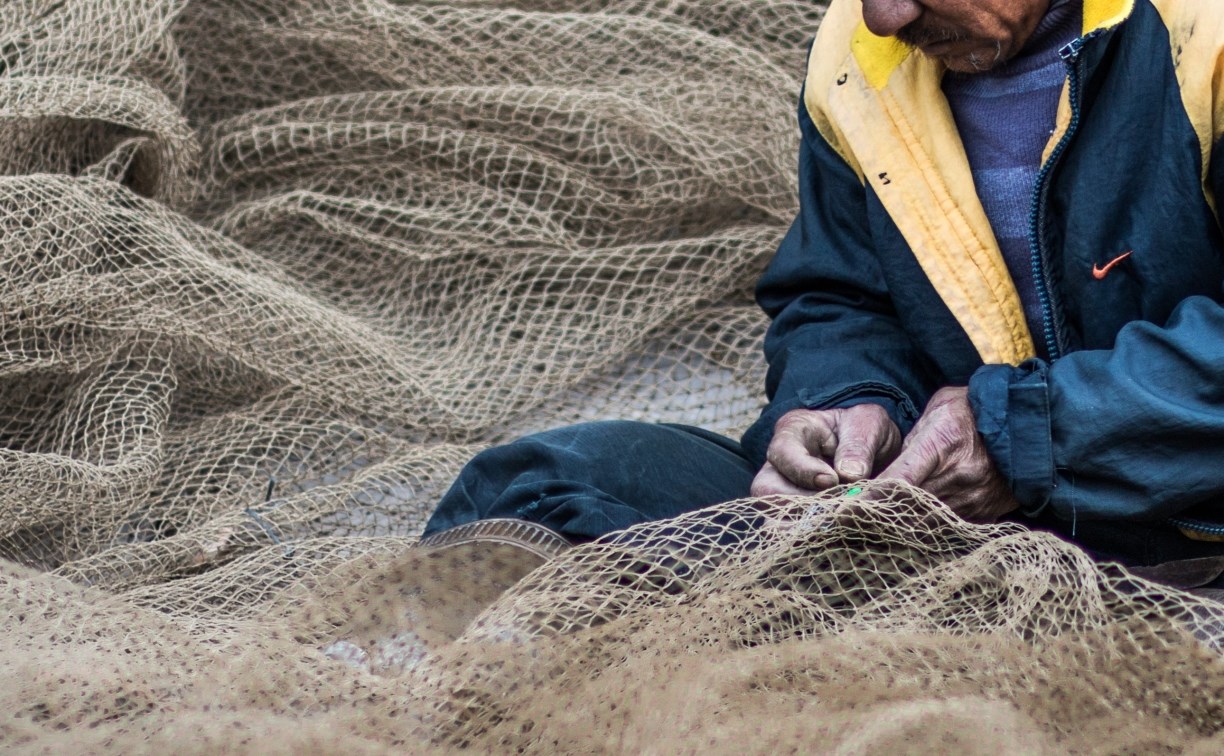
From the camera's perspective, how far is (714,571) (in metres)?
1.26

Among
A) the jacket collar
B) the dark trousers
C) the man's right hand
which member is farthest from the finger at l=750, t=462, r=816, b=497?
the jacket collar

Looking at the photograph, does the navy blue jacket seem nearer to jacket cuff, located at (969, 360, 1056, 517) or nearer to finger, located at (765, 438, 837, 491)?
jacket cuff, located at (969, 360, 1056, 517)

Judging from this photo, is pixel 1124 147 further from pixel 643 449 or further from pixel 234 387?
pixel 234 387

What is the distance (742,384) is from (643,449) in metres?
0.56

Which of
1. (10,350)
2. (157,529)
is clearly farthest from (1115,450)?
(10,350)

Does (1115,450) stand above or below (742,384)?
above

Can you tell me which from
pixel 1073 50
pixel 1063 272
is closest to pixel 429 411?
pixel 1063 272

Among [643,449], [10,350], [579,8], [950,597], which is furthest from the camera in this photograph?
[579,8]

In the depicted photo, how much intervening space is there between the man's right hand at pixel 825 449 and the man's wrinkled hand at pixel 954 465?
0.13 ft

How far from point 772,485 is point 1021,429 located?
0.25 metres

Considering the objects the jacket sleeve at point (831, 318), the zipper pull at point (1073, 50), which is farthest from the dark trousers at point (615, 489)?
the zipper pull at point (1073, 50)

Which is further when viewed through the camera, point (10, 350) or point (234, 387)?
point (234, 387)

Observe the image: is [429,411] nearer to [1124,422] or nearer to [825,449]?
[825,449]

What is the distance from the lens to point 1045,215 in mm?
1477
